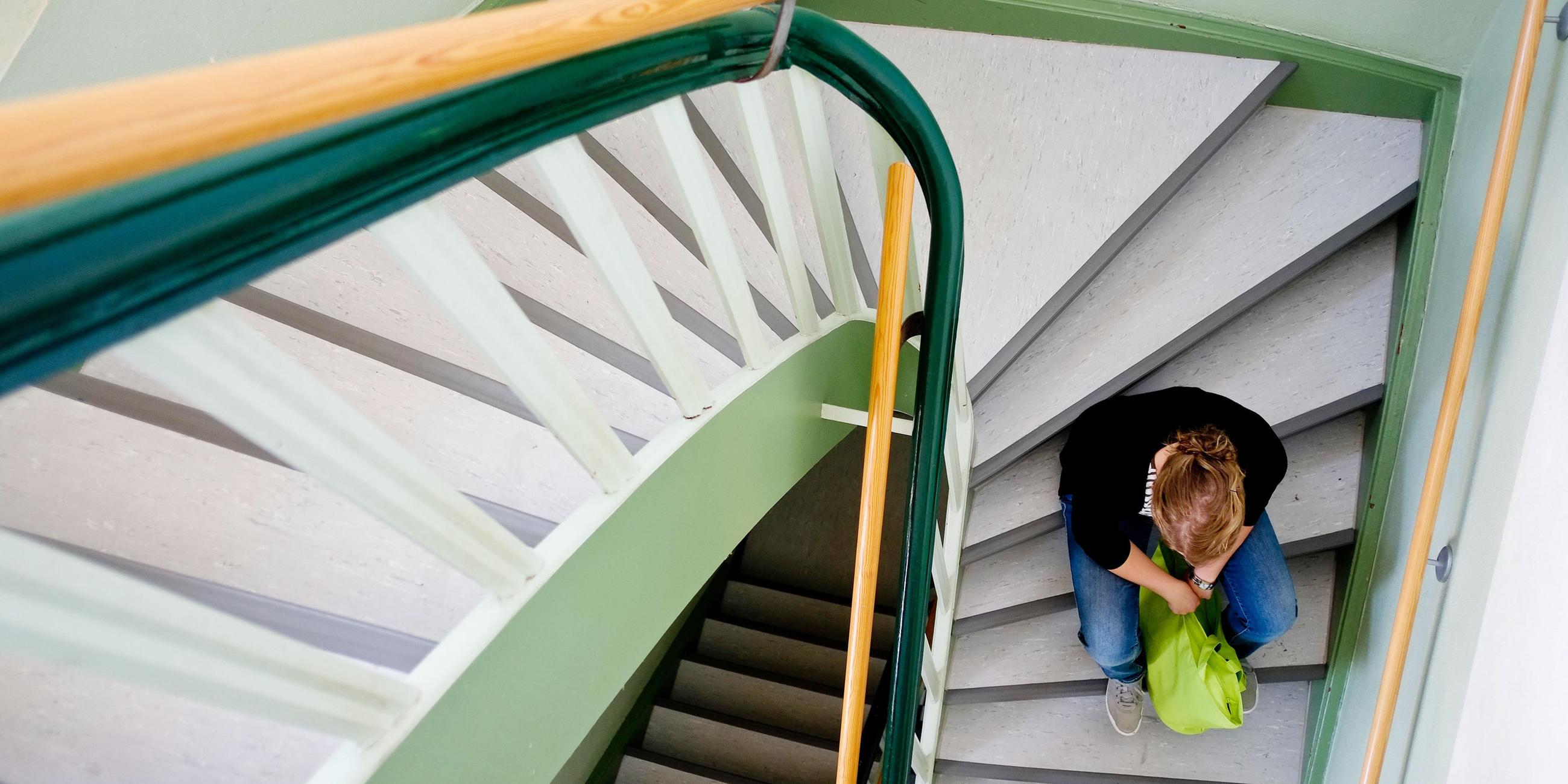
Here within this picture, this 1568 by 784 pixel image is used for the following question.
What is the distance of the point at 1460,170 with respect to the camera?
2174 millimetres

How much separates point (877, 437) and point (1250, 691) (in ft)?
5.00

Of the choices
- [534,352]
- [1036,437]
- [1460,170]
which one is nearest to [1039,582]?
[1036,437]

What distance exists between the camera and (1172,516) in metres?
1.91

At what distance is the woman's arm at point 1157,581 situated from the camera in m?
2.19

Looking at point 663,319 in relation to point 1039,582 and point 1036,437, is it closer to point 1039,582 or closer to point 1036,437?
point 1036,437

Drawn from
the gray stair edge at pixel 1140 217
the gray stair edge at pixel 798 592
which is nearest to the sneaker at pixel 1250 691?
the gray stair edge at pixel 1140 217

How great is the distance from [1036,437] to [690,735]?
308cm

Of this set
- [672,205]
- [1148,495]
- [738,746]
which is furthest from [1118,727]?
[738,746]

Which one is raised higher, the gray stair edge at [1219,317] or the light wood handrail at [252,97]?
the gray stair edge at [1219,317]

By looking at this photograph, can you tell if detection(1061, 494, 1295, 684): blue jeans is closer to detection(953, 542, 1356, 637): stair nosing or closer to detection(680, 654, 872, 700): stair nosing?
detection(953, 542, 1356, 637): stair nosing

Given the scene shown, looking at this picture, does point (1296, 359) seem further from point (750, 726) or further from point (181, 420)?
point (750, 726)

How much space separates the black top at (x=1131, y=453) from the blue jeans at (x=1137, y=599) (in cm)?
6

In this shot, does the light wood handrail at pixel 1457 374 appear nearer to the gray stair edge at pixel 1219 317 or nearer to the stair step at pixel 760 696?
the gray stair edge at pixel 1219 317

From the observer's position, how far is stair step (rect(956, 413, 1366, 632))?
234 centimetres
